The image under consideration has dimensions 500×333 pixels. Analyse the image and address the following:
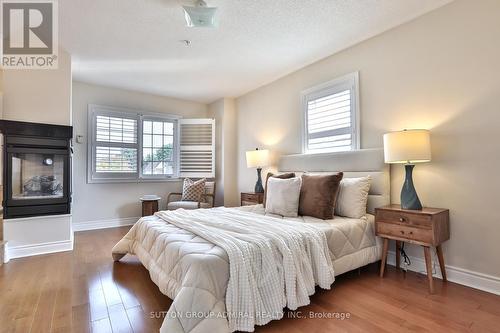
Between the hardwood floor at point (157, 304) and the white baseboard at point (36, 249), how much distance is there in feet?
1.03

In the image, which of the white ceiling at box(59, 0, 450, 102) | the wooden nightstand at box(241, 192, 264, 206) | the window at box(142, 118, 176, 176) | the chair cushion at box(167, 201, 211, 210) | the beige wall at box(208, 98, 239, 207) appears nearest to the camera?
the white ceiling at box(59, 0, 450, 102)

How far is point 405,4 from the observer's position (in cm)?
243

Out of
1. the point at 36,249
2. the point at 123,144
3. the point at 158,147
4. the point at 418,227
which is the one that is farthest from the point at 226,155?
the point at 418,227

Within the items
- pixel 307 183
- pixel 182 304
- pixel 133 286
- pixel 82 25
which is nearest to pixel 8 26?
pixel 82 25

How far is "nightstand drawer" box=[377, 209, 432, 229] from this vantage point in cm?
216

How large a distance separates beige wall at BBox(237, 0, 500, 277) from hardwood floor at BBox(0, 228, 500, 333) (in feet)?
1.71

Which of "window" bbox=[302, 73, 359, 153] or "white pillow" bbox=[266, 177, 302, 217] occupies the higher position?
"window" bbox=[302, 73, 359, 153]

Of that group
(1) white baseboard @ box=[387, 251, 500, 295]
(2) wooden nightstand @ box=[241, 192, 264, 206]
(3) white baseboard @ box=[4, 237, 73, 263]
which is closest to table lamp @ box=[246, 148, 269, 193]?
(2) wooden nightstand @ box=[241, 192, 264, 206]

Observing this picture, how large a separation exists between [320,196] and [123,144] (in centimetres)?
400

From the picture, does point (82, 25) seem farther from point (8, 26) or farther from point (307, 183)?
point (307, 183)

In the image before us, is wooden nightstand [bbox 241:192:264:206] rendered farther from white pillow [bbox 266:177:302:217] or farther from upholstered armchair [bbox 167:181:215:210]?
white pillow [bbox 266:177:302:217]

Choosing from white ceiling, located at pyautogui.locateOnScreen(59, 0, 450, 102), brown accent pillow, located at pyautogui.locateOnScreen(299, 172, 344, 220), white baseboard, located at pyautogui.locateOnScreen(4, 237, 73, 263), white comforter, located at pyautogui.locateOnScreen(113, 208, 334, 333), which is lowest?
white baseboard, located at pyautogui.locateOnScreen(4, 237, 73, 263)

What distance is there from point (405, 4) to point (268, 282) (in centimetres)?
277

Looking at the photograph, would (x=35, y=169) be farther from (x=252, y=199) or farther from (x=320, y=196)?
(x=320, y=196)
